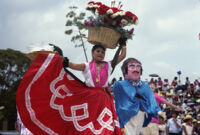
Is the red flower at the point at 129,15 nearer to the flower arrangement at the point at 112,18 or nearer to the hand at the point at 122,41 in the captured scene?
the flower arrangement at the point at 112,18

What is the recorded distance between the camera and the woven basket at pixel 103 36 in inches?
240

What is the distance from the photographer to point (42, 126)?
587 centimetres

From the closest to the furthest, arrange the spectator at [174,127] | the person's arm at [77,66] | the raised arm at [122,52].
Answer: the person's arm at [77,66] → the raised arm at [122,52] → the spectator at [174,127]

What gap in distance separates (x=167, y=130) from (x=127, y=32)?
251 inches

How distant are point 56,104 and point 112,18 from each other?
6.00ft

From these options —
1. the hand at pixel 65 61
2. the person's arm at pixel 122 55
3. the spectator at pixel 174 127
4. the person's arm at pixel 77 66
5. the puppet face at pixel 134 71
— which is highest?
the person's arm at pixel 122 55

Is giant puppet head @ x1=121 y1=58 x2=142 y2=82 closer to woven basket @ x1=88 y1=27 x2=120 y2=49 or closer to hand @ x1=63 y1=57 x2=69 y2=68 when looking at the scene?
woven basket @ x1=88 y1=27 x2=120 y2=49

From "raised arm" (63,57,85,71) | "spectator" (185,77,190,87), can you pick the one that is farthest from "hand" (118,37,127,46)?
"spectator" (185,77,190,87)

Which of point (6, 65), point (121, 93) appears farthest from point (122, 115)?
point (6, 65)

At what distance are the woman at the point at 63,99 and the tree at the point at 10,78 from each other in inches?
1051

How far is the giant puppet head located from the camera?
727 cm

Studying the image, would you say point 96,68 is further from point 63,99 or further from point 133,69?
point 133,69

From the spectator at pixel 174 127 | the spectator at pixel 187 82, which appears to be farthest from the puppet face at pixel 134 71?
the spectator at pixel 187 82

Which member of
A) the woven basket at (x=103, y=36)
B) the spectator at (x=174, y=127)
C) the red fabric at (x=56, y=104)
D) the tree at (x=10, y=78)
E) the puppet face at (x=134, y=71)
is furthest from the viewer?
the tree at (x=10, y=78)
